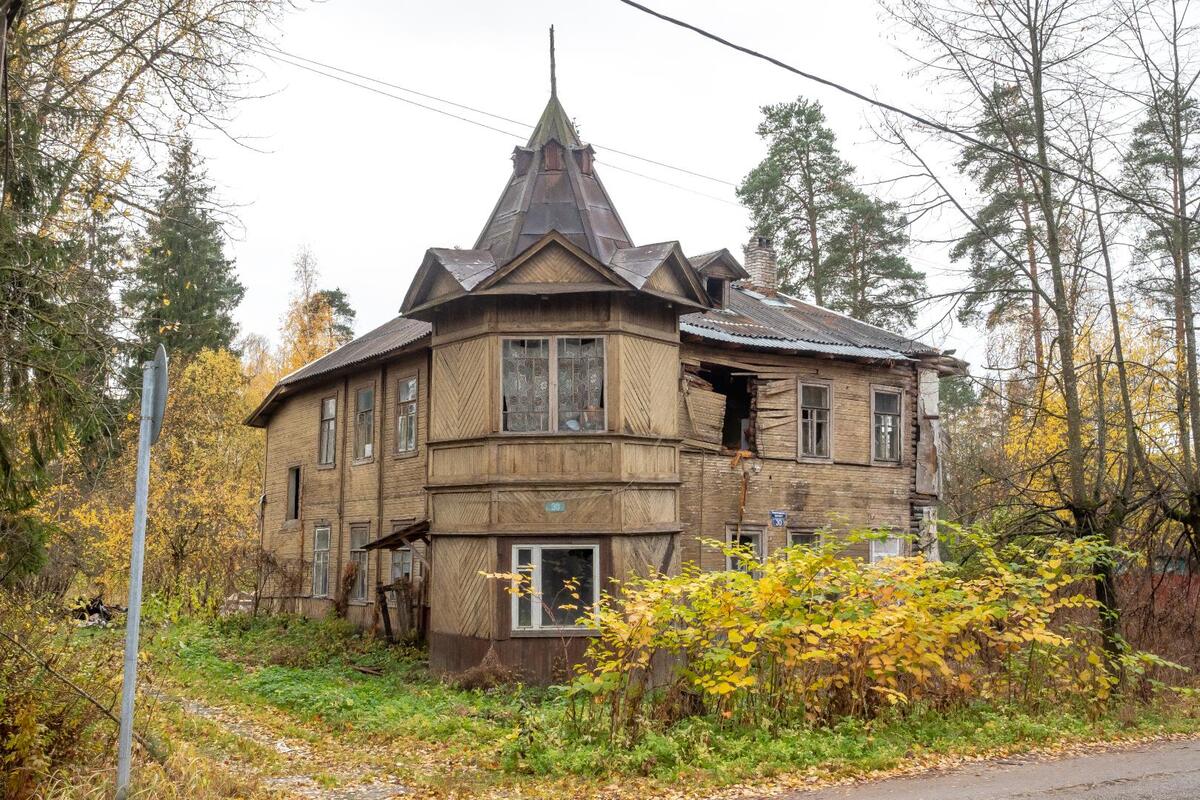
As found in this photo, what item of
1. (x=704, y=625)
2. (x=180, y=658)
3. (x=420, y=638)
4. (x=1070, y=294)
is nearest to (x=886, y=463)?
(x=1070, y=294)

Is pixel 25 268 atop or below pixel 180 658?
atop

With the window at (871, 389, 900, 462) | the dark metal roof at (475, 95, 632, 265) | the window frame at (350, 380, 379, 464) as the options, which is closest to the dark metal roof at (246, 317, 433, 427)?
the window frame at (350, 380, 379, 464)

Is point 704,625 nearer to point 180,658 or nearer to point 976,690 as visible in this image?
point 976,690

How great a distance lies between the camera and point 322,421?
25.8 metres

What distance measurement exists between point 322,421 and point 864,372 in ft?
42.4

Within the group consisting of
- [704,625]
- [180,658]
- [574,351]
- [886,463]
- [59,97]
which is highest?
[59,97]

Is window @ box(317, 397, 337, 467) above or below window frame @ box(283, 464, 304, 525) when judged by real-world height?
above

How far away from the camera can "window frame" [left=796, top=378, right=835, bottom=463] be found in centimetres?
2144

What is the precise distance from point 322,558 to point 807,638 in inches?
Answer: 682

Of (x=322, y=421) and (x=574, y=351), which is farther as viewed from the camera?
(x=322, y=421)

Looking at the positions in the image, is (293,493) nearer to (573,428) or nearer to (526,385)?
(526,385)

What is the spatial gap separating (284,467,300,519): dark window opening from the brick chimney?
12.8 m

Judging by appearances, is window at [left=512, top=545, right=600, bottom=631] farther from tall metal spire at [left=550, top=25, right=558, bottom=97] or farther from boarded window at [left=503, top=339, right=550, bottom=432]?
tall metal spire at [left=550, top=25, right=558, bottom=97]

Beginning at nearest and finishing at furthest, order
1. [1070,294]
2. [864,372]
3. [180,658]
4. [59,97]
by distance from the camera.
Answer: [59,97] < [1070,294] < [180,658] < [864,372]
